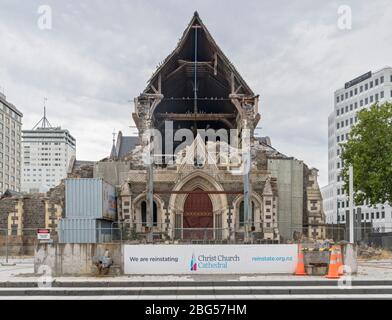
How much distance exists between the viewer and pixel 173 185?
103 feet

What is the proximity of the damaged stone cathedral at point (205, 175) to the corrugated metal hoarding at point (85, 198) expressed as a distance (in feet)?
12.6

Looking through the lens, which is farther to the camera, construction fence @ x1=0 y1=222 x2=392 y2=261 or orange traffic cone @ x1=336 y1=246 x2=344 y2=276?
construction fence @ x1=0 y1=222 x2=392 y2=261

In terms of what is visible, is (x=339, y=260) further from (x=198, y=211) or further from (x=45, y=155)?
(x=45, y=155)

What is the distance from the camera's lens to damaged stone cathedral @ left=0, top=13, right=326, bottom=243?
1205 inches

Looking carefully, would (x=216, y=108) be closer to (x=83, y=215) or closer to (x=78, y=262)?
(x=83, y=215)

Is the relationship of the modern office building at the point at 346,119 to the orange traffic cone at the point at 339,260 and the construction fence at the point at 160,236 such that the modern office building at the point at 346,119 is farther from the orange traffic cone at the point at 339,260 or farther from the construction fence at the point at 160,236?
the orange traffic cone at the point at 339,260

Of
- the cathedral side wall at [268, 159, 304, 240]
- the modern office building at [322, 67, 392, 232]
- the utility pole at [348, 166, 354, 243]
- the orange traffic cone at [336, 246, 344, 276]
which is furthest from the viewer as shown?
the modern office building at [322, 67, 392, 232]

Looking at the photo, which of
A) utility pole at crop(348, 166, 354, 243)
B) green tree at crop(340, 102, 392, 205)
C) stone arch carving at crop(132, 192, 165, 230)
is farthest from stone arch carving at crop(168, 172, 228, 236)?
utility pole at crop(348, 166, 354, 243)

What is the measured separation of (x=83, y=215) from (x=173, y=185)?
893 centimetres

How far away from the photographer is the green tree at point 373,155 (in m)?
34.3

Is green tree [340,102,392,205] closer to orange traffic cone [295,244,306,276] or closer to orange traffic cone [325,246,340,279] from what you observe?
orange traffic cone [295,244,306,276]

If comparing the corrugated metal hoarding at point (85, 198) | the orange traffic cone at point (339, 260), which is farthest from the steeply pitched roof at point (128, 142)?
the orange traffic cone at point (339, 260)

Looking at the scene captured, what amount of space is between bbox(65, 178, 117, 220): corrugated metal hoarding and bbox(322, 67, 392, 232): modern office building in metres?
71.0
